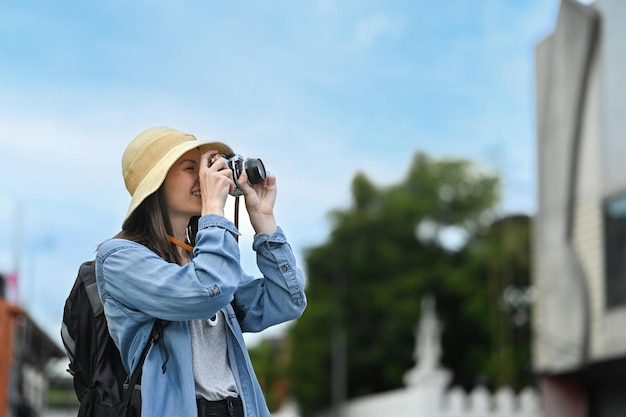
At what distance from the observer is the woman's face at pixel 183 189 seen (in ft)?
9.00

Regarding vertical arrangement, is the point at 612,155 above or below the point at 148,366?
above

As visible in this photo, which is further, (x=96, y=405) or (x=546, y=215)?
(x=546, y=215)

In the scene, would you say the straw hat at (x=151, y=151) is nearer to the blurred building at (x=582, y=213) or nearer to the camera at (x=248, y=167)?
the camera at (x=248, y=167)

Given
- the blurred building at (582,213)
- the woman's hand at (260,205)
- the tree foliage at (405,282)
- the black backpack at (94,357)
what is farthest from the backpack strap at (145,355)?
the tree foliage at (405,282)


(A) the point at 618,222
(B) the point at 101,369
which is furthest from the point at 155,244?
(A) the point at 618,222

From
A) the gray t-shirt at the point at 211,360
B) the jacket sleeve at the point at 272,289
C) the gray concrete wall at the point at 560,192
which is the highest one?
the gray concrete wall at the point at 560,192

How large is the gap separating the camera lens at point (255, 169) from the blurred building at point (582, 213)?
1444cm

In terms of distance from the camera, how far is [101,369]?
2564mm

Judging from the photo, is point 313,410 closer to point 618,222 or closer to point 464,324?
point 464,324

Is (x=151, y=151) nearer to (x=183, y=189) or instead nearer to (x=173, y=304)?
(x=183, y=189)

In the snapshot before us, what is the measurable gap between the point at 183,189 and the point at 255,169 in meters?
0.19

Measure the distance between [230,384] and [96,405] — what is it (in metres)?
0.33

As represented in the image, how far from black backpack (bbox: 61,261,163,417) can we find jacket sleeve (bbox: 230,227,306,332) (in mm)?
346

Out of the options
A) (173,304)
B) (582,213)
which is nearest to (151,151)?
(173,304)
